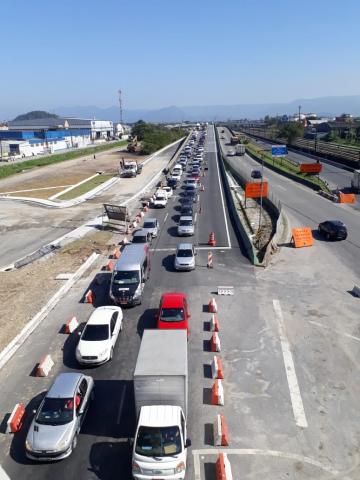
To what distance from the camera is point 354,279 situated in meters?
26.6

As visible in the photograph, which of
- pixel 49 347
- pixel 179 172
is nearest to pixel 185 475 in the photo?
pixel 49 347

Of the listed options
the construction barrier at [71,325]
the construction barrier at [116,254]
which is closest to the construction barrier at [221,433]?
the construction barrier at [71,325]

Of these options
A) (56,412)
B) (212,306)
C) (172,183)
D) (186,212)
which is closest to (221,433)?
(56,412)

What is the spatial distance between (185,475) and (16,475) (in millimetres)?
5222

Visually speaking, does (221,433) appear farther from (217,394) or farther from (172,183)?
(172,183)

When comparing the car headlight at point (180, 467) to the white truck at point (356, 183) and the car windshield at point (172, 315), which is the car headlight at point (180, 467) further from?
the white truck at point (356, 183)

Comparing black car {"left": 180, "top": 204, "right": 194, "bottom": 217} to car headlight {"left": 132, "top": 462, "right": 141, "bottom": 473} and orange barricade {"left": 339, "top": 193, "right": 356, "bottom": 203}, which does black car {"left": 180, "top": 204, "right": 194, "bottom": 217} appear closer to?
orange barricade {"left": 339, "top": 193, "right": 356, "bottom": 203}

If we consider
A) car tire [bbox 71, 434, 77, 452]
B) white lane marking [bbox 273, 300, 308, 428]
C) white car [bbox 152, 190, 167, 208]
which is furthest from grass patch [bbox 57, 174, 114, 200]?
car tire [bbox 71, 434, 77, 452]

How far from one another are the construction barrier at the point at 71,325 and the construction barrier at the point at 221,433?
962 cm

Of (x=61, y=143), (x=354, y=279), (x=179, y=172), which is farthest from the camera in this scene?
(x=61, y=143)

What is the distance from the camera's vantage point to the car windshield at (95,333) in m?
18.2

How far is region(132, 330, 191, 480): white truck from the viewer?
11672mm

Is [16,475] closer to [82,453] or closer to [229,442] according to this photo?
[82,453]

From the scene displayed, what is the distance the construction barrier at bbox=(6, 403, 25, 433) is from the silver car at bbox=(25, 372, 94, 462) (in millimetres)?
1136
